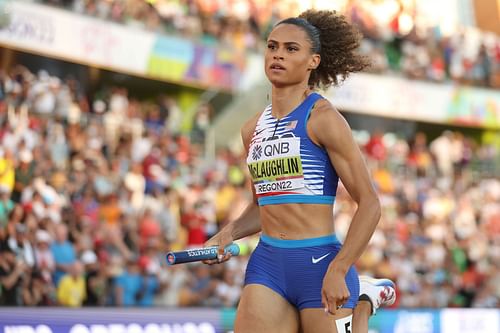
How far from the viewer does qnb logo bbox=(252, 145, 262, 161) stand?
16.9ft

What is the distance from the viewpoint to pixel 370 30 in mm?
23875

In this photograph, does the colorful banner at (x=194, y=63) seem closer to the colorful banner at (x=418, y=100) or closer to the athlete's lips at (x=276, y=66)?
the colorful banner at (x=418, y=100)

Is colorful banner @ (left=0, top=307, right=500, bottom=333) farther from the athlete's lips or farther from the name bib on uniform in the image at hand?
the athlete's lips

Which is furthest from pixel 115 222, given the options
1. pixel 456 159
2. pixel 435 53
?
pixel 435 53

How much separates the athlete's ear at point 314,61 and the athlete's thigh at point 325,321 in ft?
4.33

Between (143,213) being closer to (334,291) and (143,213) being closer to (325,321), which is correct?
(325,321)

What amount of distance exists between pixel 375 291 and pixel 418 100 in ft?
68.4

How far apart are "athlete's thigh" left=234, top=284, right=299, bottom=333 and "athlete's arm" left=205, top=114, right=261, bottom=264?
1.30 ft

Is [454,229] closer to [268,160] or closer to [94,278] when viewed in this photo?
[94,278]

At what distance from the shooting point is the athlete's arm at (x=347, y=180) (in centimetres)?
468

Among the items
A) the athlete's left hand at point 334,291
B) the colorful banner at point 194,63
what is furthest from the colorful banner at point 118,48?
the athlete's left hand at point 334,291

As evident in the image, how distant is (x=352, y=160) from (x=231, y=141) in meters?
15.6

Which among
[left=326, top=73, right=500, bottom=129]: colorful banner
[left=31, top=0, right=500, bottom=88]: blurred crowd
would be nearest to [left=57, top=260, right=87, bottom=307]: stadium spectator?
[left=31, top=0, right=500, bottom=88]: blurred crowd

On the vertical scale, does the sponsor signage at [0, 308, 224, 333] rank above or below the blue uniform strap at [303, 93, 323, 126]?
below
